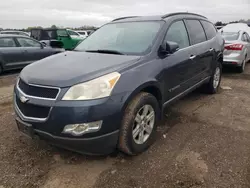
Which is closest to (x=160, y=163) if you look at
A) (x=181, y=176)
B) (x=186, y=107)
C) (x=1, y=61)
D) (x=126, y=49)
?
(x=181, y=176)

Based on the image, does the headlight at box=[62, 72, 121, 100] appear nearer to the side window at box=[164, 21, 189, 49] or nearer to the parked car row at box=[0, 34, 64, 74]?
the side window at box=[164, 21, 189, 49]

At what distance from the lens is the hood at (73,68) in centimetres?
257

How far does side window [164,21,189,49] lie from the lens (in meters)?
3.68

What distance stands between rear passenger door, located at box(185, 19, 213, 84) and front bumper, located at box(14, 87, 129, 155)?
7.19 feet

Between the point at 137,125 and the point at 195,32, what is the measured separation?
8.12ft

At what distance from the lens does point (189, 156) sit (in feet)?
9.93

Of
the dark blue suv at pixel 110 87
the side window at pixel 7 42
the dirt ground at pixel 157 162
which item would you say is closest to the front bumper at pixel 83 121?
the dark blue suv at pixel 110 87

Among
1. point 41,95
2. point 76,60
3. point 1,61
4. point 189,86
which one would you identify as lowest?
point 1,61

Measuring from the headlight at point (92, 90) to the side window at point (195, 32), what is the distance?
2.32 metres

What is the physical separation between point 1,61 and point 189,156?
754 cm

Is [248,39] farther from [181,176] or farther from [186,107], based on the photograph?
[181,176]

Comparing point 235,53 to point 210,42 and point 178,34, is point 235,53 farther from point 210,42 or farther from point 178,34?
point 178,34

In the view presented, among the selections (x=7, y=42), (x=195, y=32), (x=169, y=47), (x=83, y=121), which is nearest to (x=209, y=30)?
(x=195, y=32)

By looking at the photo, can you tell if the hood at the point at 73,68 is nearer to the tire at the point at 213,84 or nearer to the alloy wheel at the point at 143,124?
the alloy wheel at the point at 143,124
